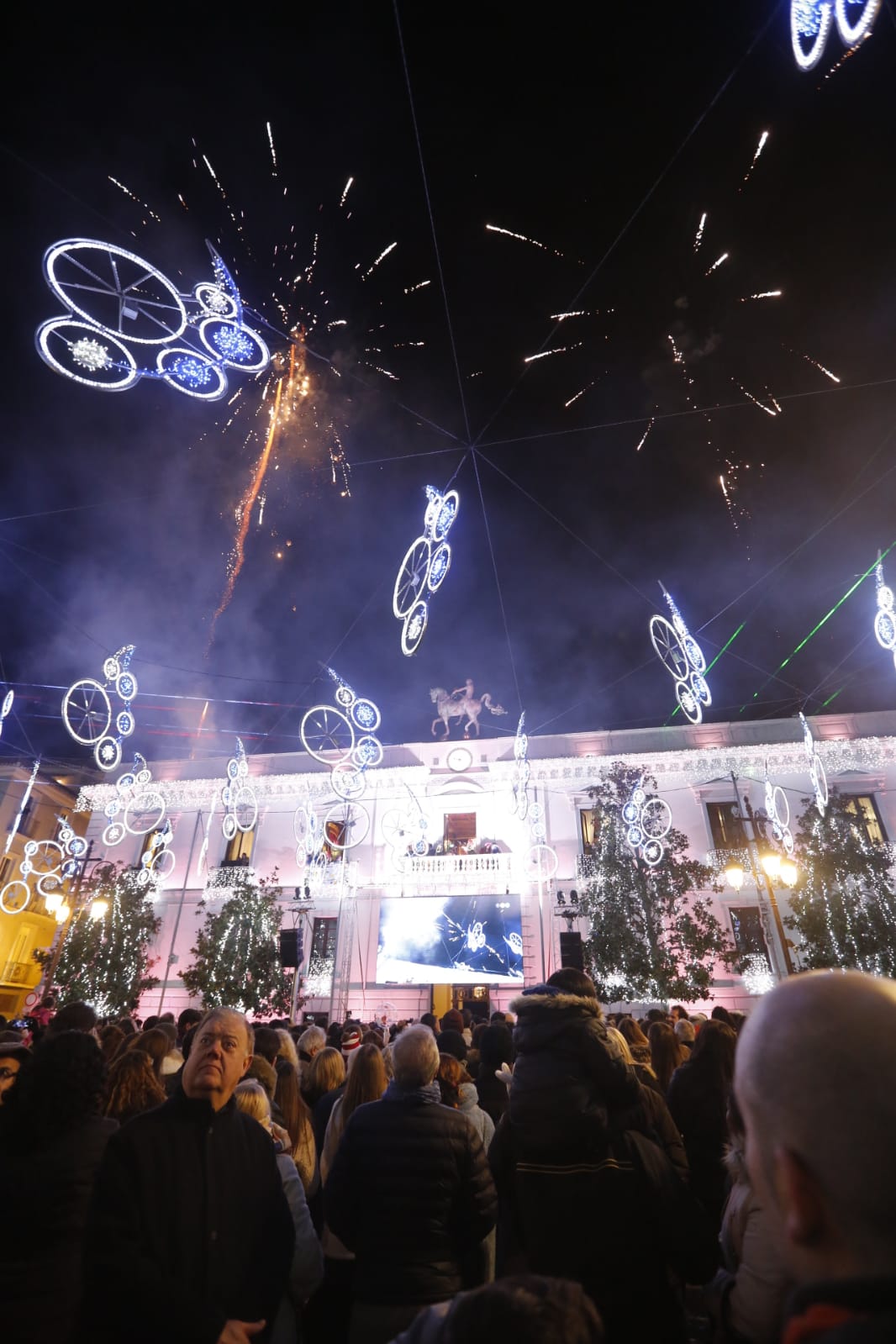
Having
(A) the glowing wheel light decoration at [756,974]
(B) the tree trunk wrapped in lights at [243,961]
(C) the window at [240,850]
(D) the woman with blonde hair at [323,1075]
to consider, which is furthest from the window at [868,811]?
(C) the window at [240,850]

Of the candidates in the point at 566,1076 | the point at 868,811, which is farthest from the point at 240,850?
the point at 566,1076

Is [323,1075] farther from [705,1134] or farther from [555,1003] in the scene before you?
[555,1003]

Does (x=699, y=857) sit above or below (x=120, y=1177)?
above

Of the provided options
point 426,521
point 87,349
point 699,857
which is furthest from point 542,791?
point 87,349

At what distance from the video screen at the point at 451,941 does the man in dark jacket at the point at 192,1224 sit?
22.5 meters

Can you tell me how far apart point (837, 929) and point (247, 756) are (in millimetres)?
23939

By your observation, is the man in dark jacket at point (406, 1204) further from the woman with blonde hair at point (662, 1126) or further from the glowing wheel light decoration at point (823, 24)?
the glowing wheel light decoration at point (823, 24)

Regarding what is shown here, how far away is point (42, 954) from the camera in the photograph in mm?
Answer: 21688

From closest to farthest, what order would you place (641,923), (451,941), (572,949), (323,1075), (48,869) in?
(323,1075) → (572,949) → (641,923) → (451,941) → (48,869)

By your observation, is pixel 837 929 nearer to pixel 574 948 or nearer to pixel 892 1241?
pixel 574 948

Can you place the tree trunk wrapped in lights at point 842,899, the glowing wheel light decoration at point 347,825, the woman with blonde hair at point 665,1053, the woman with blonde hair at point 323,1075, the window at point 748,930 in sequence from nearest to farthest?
the woman with blonde hair at point 665,1053
the woman with blonde hair at point 323,1075
the tree trunk wrapped in lights at point 842,899
the window at point 748,930
the glowing wheel light decoration at point 347,825

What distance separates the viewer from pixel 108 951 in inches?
907

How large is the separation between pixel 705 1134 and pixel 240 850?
92.4ft

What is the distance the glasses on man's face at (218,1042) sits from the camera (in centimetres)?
295
